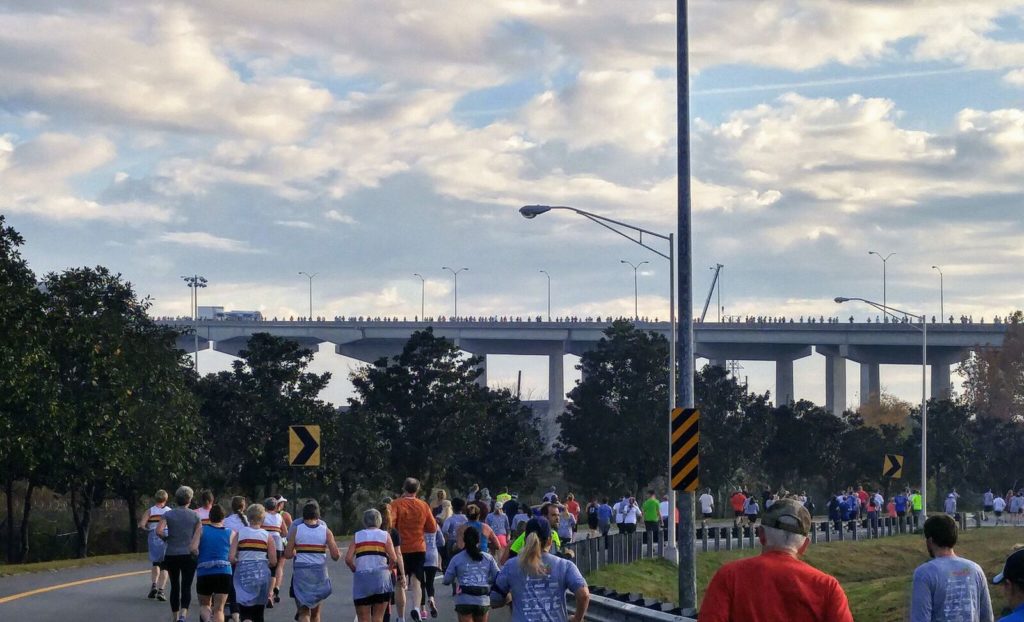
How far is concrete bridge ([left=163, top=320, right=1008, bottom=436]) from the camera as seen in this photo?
126 m

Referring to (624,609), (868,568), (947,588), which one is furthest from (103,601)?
(868,568)

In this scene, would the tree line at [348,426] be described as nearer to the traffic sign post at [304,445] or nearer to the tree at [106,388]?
the tree at [106,388]

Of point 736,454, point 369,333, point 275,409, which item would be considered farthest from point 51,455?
point 369,333

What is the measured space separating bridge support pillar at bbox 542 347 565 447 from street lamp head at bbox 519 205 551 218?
87.6m

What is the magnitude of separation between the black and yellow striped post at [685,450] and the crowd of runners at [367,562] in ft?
6.39

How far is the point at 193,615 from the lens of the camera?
68.2ft

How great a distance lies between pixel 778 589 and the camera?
667 cm

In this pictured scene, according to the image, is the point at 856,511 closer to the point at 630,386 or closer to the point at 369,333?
the point at 630,386

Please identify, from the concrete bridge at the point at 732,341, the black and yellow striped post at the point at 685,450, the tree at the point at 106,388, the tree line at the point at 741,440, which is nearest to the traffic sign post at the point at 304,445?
the black and yellow striped post at the point at 685,450

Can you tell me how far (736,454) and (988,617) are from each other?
233ft

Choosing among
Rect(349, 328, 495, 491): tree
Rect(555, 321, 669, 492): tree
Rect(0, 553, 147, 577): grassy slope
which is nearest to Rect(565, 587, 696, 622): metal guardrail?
Rect(0, 553, 147, 577): grassy slope

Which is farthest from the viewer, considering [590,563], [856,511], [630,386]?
[630,386]

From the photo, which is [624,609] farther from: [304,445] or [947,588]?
[304,445]

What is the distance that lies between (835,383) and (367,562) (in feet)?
392
